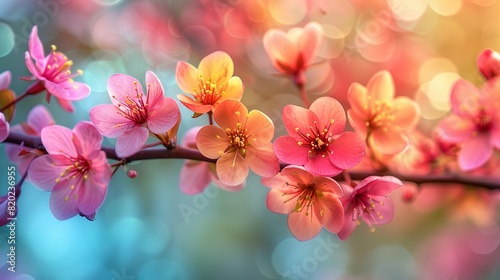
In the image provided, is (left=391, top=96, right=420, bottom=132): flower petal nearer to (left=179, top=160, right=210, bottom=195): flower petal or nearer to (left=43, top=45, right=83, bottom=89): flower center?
(left=179, top=160, right=210, bottom=195): flower petal

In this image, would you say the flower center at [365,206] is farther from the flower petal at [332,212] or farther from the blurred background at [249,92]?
the blurred background at [249,92]

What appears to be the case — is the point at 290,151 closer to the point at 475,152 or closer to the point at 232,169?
the point at 232,169

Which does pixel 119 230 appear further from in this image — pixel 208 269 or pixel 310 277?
pixel 310 277

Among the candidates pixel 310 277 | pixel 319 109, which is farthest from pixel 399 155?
pixel 310 277

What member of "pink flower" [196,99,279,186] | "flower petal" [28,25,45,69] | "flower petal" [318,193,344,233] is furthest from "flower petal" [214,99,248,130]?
"flower petal" [28,25,45,69]

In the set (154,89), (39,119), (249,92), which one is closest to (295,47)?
(154,89)

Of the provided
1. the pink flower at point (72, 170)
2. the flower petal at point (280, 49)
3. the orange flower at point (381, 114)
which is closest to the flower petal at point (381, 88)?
the orange flower at point (381, 114)
